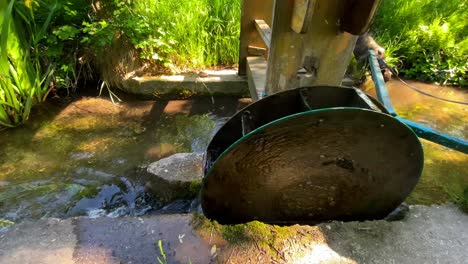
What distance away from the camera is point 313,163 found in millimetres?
2170

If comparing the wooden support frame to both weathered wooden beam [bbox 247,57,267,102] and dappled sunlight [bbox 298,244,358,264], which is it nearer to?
weathered wooden beam [bbox 247,57,267,102]

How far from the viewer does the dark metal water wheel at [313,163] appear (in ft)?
6.41

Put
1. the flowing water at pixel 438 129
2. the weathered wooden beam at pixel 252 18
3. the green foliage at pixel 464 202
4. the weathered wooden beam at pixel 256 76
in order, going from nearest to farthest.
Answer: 1. the green foliage at pixel 464 202
2. the flowing water at pixel 438 129
3. the weathered wooden beam at pixel 256 76
4. the weathered wooden beam at pixel 252 18

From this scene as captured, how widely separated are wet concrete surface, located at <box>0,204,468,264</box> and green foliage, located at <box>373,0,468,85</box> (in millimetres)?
3366

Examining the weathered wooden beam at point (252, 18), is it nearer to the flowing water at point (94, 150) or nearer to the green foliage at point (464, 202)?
the flowing water at point (94, 150)

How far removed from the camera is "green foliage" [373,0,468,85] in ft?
16.0

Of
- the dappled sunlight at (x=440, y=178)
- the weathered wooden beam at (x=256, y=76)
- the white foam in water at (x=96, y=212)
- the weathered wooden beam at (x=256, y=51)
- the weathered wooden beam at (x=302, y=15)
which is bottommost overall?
the white foam in water at (x=96, y=212)

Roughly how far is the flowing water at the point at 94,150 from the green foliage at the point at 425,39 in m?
2.70

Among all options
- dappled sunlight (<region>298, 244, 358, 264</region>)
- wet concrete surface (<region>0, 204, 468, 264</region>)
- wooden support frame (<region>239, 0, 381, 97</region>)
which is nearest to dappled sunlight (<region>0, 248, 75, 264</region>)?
wet concrete surface (<region>0, 204, 468, 264</region>)

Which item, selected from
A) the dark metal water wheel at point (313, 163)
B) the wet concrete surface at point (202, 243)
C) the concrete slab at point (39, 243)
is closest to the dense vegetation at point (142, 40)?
the concrete slab at point (39, 243)

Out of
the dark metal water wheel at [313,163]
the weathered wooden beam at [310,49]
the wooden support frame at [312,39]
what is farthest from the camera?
the weathered wooden beam at [310,49]

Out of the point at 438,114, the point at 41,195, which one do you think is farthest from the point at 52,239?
the point at 438,114

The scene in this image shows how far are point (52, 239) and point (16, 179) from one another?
137 cm

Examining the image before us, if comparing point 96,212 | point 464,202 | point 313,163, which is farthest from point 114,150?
point 464,202
